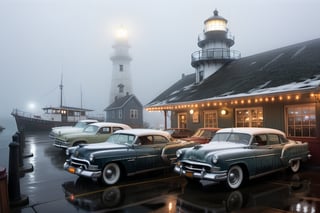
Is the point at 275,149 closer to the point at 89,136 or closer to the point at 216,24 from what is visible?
the point at 89,136

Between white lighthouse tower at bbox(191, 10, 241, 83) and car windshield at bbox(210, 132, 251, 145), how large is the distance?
44.0 feet

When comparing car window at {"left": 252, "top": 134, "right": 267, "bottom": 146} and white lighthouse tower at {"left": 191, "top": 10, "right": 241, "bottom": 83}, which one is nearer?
car window at {"left": 252, "top": 134, "right": 267, "bottom": 146}

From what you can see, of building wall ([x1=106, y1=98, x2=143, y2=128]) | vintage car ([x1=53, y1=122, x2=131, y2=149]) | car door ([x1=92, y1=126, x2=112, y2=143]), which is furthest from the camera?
building wall ([x1=106, y1=98, x2=143, y2=128])

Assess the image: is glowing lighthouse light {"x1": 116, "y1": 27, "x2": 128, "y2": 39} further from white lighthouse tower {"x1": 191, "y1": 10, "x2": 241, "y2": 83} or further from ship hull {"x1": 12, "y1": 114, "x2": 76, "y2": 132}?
white lighthouse tower {"x1": 191, "y1": 10, "x2": 241, "y2": 83}

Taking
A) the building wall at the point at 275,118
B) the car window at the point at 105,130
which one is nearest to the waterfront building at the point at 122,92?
the building wall at the point at 275,118

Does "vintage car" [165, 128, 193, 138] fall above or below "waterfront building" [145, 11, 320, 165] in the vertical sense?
below

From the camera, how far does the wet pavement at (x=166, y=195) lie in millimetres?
5793

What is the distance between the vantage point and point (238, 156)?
23.6 feet

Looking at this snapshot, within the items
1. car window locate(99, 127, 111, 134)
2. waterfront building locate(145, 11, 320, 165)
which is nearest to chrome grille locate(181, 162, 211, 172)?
waterfront building locate(145, 11, 320, 165)

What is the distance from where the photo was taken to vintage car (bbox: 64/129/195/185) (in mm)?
7504

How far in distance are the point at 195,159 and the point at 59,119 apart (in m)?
35.3

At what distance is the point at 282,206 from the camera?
5.80 metres

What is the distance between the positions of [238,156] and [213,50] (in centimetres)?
1698

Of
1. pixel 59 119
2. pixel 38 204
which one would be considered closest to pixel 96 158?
pixel 38 204
